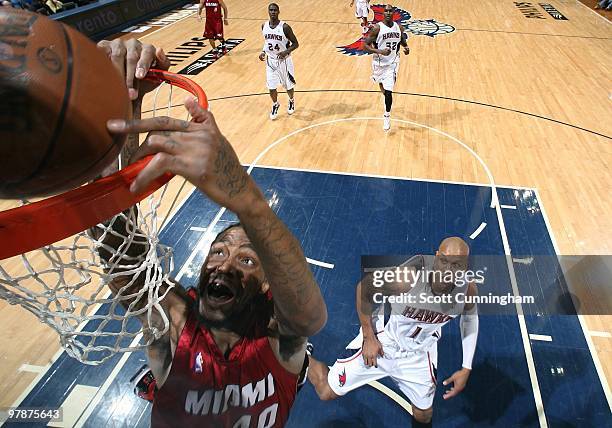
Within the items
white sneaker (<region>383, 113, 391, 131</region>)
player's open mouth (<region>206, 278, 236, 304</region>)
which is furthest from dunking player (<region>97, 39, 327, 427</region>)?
white sneaker (<region>383, 113, 391, 131</region>)

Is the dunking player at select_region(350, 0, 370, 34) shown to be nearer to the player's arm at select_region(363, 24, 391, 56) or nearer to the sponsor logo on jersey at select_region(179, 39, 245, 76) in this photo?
the sponsor logo on jersey at select_region(179, 39, 245, 76)

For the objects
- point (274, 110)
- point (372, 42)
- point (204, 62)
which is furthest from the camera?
point (204, 62)

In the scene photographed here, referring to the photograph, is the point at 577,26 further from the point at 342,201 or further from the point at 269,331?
the point at 269,331

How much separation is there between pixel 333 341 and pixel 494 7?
1508 centimetres

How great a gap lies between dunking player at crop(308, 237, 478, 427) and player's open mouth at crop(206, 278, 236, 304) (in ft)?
5.51

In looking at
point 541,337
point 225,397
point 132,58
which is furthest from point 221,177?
point 541,337

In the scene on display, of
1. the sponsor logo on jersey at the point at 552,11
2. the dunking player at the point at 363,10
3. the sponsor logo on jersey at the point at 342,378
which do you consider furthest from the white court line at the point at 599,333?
the sponsor logo on jersey at the point at 552,11

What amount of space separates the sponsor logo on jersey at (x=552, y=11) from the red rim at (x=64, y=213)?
16.1 m

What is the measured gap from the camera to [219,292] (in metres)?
2.14

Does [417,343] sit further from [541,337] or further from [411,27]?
[411,27]

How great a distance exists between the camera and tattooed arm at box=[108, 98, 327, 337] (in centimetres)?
92

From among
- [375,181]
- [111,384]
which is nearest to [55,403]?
[111,384]

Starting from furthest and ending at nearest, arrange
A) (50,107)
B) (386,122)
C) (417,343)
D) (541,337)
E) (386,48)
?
(386,122)
(386,48)
(541,337)
(417,343)
(50,107)

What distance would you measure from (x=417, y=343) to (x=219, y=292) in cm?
193
